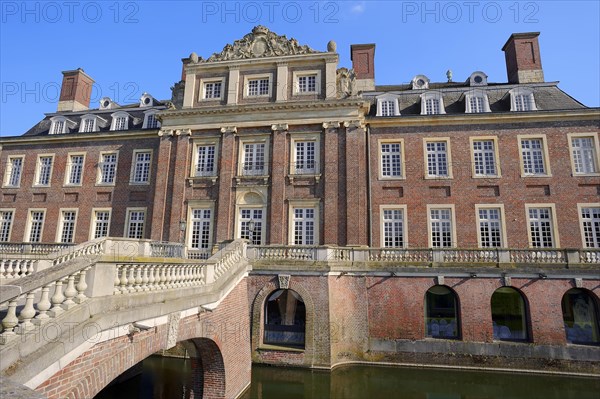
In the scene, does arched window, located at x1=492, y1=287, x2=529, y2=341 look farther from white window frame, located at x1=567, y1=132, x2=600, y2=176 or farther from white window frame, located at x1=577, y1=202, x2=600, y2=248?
white window frame, located at x1=567, y1=132, x2=600, y2=176

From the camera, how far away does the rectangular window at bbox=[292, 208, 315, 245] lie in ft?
63.4

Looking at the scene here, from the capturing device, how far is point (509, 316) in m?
16.5

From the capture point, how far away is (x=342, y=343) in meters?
15.1

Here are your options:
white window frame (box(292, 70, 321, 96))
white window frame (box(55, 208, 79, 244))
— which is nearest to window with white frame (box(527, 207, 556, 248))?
white window frame (box(292, 70, 321, 96))

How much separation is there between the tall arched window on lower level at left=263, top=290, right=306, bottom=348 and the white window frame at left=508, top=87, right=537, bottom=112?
15312mm

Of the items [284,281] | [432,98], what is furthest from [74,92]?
[432,98]

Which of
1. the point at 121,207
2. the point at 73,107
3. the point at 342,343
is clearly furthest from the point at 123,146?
the point at 342,343

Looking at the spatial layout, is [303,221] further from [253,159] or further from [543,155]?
[543,155]

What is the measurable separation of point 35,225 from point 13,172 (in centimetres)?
441

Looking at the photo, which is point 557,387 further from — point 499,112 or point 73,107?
point 73,107

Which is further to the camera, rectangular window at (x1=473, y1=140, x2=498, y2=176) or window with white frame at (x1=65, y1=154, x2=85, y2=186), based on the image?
window with white frame at (x1=65, y1=154, x2=85, y2=186)

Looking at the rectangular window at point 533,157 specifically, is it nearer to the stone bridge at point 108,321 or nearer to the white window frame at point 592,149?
the white window frame at point 592,149

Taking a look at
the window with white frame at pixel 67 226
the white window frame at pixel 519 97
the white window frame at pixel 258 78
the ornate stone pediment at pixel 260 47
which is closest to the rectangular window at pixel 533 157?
the white window frame at pixel 519 97

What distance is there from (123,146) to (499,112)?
21817mm
